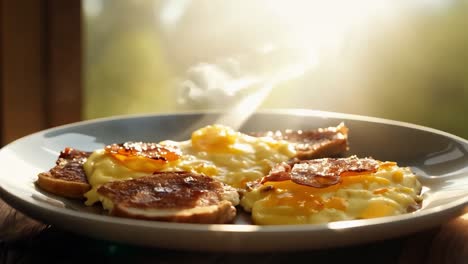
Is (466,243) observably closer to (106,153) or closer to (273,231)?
(273,231)

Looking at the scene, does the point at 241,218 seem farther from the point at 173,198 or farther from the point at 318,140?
the point at 318,140

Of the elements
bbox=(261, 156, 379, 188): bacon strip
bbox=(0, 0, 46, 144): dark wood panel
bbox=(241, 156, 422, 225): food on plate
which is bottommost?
bbox=(0, 0, 46, 144): dark wood panel

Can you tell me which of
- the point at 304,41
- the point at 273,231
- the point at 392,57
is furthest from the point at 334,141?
the point at 304,41

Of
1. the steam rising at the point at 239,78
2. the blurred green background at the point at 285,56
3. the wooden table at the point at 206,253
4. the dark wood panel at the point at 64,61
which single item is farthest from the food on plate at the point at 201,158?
the dark wood panel at the point at 64,61

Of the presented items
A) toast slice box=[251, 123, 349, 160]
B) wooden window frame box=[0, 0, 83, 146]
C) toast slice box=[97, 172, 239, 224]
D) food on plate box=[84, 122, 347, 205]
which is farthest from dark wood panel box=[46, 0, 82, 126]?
toast slice box=[97, 172, 239, 224]

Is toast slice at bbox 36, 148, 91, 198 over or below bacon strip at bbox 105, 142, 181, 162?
below

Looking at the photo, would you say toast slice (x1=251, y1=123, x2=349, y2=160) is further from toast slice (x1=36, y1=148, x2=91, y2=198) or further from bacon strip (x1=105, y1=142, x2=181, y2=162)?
toast slice (x1=36, y1=148, x2=91, y2=198)
